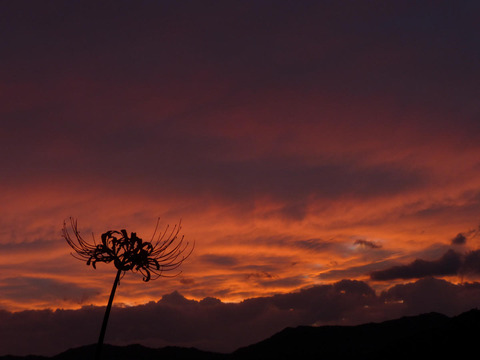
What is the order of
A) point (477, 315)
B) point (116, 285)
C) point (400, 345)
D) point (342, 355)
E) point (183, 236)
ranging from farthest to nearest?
point (342, 355), point (400, 345), point (477, 315), point (116, 285), point (183, 236)

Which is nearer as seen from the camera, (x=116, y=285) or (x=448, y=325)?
(x=116, y=285)

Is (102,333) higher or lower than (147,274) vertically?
lower

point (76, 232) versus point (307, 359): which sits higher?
point (307, 359)

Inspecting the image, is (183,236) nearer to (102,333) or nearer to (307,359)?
(102,333)

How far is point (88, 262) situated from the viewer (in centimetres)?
2119

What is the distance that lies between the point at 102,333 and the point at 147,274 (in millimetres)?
3284

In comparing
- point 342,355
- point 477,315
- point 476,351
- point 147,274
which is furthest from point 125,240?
point 342,355

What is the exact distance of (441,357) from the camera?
92250mm

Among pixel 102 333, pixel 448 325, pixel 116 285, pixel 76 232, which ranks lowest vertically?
pixel 102 333

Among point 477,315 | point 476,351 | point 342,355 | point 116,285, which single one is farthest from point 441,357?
point 342,355

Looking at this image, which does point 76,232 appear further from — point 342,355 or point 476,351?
point 342,355

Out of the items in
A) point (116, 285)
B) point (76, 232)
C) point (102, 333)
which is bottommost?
point (102, 333)

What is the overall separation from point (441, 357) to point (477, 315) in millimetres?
16037

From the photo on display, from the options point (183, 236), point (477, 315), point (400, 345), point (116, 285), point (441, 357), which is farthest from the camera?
point (400, 345)
